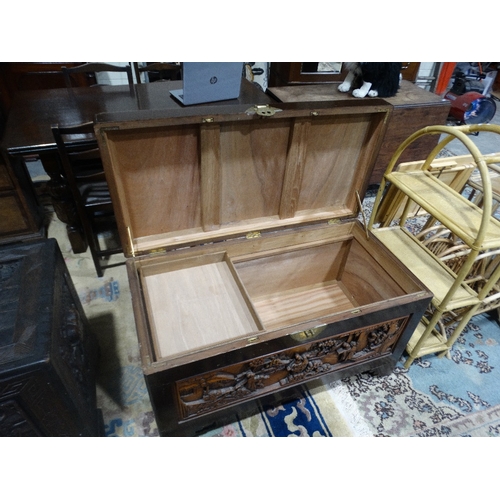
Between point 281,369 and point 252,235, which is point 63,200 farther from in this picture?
point 281,369

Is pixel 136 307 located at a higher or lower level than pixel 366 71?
lower

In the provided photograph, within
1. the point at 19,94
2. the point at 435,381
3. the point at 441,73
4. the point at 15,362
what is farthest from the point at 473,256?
the point at 441,73

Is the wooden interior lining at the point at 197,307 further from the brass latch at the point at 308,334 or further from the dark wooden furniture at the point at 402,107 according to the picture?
the dark wooden furniture at the point at 402,107

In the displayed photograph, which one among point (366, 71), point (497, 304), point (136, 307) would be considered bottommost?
point (497, 304)

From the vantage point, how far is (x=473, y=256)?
100cm

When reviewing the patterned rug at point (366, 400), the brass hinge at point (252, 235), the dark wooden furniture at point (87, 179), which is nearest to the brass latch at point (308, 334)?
the patterned rug at point (366, 400)

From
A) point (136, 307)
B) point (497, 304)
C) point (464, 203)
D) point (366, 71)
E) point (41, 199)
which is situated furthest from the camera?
point (41, 199)

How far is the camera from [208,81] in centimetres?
113

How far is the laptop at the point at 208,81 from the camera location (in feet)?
3.53

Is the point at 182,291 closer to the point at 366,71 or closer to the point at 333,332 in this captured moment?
the point at 333,332

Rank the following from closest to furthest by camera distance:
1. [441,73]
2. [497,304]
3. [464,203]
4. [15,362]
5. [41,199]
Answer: [15,362]
[464,203]
[497,304]
[41,199]
[441,73]

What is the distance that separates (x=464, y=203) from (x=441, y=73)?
291 cm

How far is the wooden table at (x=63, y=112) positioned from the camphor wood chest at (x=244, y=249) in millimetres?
353

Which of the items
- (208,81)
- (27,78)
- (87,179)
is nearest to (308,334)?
(208,81)
